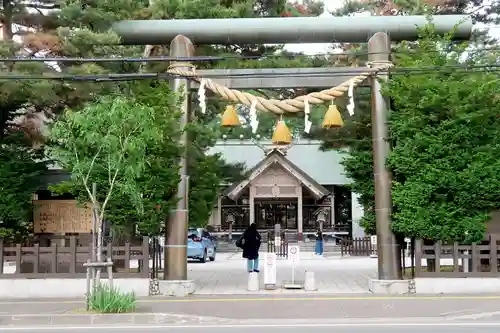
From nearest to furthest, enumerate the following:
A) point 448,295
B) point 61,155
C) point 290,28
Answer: point 61,155 → point 448,295 → point 290,28

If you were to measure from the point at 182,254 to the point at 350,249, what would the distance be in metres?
20.8

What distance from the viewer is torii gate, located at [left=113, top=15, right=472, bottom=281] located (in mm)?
15516

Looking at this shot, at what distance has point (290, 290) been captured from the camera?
16.4m

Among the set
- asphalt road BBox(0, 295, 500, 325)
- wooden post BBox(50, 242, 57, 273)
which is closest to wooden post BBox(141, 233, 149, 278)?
asphalt road BBox(0, 295, 500, 325)

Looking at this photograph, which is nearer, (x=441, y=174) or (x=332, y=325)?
(x=332, y=325)

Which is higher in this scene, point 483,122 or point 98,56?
point 98,56

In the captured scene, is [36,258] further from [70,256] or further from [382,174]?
[382,174]

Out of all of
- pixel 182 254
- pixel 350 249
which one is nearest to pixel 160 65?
pixel 182 254

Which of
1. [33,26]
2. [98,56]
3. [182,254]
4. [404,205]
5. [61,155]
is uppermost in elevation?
[33,26]

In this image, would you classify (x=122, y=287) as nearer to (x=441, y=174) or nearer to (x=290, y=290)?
(x=290, y=290)

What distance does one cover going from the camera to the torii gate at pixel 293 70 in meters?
15.5

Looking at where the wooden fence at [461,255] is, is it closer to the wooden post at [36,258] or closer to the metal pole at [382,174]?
the metal pole at [382,174]

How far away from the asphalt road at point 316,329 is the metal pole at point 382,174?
4404 mm

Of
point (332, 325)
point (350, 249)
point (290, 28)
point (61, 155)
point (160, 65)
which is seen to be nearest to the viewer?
point (332, 325)
